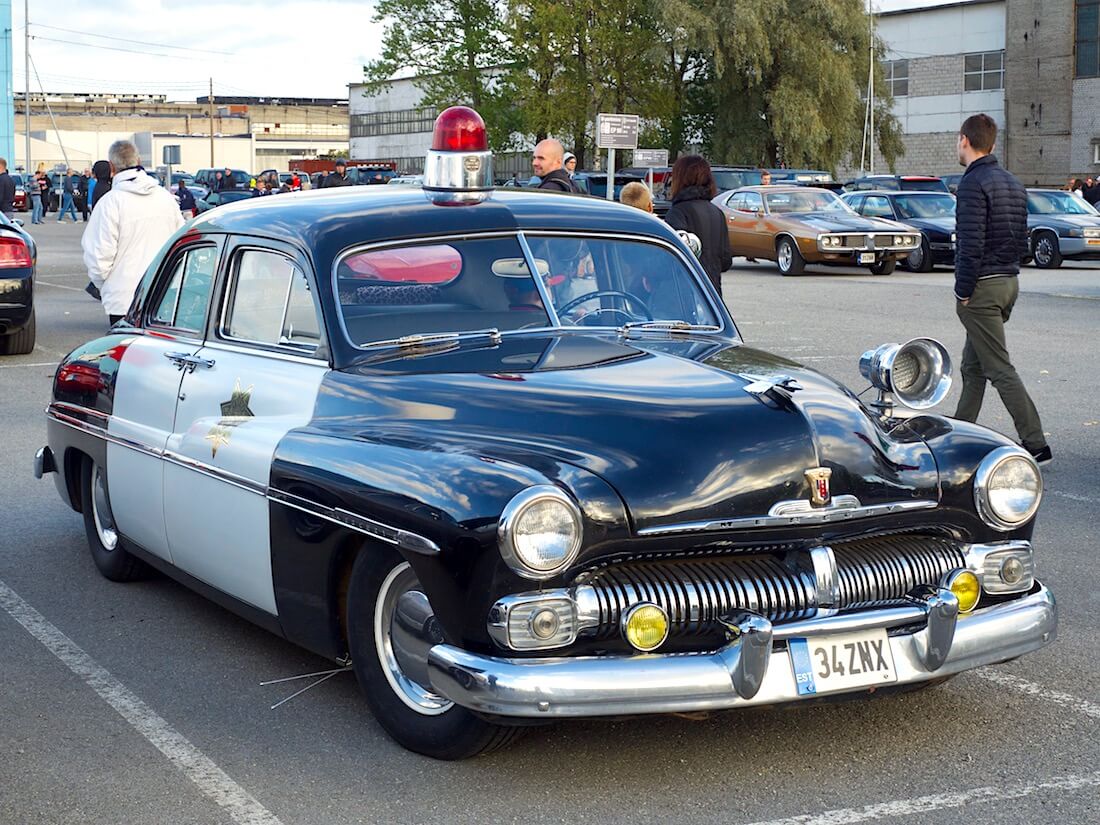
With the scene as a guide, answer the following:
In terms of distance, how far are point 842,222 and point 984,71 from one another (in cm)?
4310

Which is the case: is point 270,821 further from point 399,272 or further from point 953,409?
point 953,409

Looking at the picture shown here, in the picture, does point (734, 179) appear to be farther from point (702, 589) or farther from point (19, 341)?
point (702, 589)

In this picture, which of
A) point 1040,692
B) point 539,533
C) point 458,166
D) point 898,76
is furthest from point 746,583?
point 898,76

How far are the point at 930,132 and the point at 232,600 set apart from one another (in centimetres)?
6881

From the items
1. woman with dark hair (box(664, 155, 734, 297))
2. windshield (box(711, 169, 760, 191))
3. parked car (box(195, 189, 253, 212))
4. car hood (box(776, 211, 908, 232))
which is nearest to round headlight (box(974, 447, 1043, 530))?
woman with dark hair (box(664, 155, 734, 297))

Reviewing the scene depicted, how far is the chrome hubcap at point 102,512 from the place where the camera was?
646cm

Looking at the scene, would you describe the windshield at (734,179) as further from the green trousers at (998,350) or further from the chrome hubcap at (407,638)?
the chrome hubcap at (407,638)

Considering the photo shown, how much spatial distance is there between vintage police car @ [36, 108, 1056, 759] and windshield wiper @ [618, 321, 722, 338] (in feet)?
0.05

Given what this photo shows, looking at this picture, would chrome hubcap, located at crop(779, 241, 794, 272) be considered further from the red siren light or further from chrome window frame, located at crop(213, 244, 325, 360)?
chrome window frame, located at crop(213, 244, 325, 360)

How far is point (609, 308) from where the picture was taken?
5.59 metres

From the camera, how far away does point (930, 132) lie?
231 feet

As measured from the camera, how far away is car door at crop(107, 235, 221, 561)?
584cm

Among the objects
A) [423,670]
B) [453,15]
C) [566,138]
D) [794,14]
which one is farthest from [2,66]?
[423,670]

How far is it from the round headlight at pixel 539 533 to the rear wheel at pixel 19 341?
11686 millimetres
